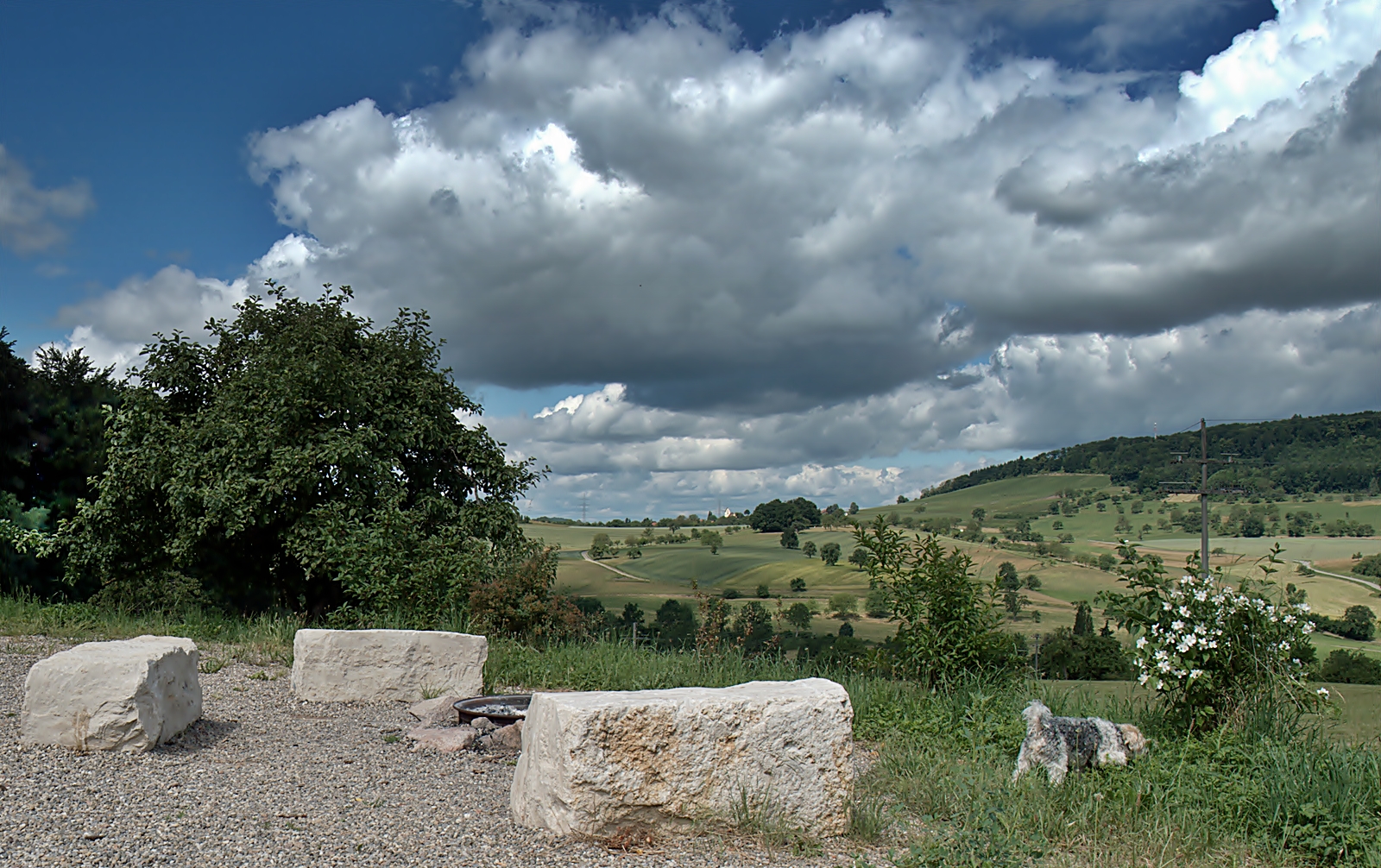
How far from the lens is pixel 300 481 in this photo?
12336mm

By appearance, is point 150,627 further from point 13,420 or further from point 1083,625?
point 1083,625

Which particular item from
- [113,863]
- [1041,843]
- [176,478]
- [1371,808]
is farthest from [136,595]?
[1371,808]

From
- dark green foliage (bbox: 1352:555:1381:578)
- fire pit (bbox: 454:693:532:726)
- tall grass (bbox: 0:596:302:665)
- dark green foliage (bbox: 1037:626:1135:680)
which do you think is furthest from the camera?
dark green foliage (bbox: 1037:626:1135:680)

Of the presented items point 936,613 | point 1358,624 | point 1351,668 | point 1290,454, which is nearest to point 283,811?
point 936,613

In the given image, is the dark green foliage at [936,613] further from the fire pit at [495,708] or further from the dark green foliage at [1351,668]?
the dark green foliage at [1351,668]

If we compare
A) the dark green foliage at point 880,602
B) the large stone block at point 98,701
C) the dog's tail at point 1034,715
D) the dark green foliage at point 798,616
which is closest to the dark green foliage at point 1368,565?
the dark green foliage at point 798,616

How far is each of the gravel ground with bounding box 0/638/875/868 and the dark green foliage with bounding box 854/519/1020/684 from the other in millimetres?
3262

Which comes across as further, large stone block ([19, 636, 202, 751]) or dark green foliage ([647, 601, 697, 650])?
dark green foliage ([647, 601, 697, 650])

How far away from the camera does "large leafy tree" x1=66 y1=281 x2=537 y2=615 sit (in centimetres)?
1227

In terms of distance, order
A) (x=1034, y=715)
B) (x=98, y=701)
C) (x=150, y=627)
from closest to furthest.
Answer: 1. (x=1034, y=715)
2. (x=98, y=701)
3. (x=150, y=627)

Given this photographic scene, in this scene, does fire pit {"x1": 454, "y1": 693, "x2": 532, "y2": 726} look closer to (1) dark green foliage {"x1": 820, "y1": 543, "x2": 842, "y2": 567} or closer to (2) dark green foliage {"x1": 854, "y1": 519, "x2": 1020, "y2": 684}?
(2) dark green foliage {"x1": 854, "y1": 519, "x2": 1020, "y2": 684}

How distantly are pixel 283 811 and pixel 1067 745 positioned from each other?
15.4 feet

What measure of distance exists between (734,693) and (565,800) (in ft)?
3.53

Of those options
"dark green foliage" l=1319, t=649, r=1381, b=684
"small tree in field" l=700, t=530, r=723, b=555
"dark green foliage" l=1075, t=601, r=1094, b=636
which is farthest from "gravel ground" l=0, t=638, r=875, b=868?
"dark green foliage" l=1319, t=649, r=1381, b=684
